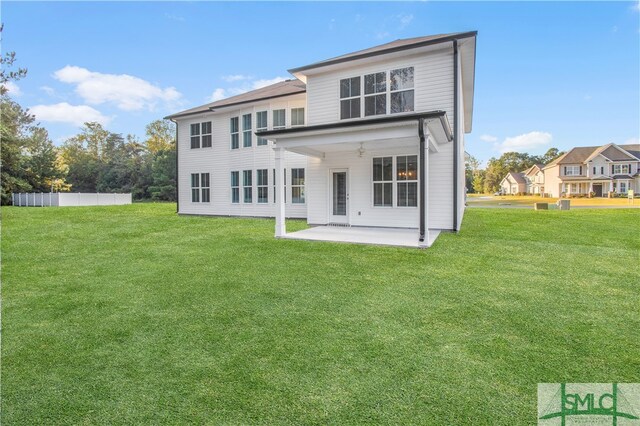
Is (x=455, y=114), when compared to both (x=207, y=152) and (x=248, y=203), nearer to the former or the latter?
(x=248, y=203)

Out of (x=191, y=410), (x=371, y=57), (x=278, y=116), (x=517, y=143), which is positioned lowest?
(x=191, y=410)

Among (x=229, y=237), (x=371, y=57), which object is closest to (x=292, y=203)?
(x=229, y=237)

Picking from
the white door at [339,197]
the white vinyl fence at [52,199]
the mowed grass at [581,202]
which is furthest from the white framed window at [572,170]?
the white vinyl fence at [52,199]

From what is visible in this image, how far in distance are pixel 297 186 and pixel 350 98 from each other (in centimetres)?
431

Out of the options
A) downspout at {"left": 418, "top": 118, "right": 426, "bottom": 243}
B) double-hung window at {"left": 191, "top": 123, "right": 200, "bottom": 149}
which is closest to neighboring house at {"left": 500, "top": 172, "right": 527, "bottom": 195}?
double-hung window at {"left": 191, "top": 123, "right": 200, "bottom": 149}

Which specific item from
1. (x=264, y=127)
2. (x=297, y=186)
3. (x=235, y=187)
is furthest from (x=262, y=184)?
(x=264, y=127)

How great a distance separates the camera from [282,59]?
63.1ft

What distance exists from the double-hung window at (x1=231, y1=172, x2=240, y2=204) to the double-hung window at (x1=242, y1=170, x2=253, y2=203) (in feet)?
1.20

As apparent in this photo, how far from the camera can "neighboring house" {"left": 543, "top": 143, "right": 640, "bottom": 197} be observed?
41.9 m

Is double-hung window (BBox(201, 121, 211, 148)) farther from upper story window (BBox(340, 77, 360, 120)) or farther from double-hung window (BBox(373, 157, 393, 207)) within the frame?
double-hung window (BBox(373, 157, 393, 207))

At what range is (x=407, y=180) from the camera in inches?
415

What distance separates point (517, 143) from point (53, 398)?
8963cm

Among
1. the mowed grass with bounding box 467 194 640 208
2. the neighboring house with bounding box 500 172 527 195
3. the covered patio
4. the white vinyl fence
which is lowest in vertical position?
the covered patio

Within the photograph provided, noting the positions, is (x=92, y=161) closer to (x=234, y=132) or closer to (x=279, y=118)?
(x=234, y=132)
